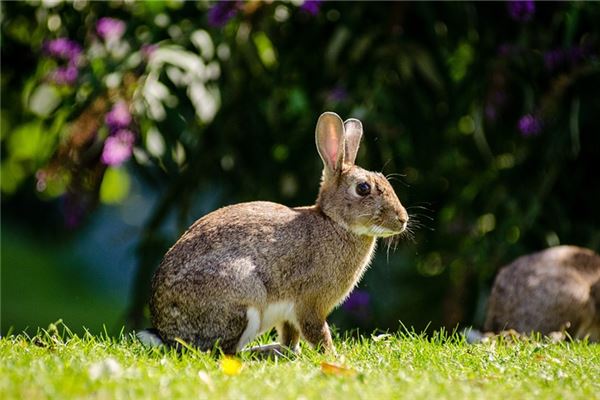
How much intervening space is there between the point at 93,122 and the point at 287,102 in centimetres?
158

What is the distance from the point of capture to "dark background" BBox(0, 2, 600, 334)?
8.24 m

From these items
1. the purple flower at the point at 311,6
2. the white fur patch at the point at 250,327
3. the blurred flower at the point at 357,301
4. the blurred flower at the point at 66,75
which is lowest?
the blurred flower at the point at 357,301

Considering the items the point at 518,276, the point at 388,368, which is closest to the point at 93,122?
the point at 518,276

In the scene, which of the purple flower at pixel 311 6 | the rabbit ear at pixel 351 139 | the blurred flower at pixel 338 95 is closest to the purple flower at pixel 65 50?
the purple flower at pixel 311 6

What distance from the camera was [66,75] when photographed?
8320mm

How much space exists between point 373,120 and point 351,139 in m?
2.04

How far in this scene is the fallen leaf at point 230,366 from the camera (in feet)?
14.9

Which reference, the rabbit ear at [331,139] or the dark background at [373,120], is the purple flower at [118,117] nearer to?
the dark background at [373,120]

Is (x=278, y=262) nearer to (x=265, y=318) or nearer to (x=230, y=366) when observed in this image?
(x=265, y=318)

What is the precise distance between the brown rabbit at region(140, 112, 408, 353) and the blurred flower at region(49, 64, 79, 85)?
9.76 ft

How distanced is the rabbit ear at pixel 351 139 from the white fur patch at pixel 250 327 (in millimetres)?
1211

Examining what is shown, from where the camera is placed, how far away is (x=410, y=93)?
8500 millimetres

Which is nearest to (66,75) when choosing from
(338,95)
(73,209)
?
(73,209)

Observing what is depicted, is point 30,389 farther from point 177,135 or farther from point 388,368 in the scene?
point 177,135
